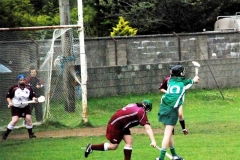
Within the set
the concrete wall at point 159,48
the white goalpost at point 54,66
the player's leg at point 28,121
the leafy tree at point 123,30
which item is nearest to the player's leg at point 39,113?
the white goalpost at point 54,66

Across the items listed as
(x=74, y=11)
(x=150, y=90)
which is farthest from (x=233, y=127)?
(x=74, y=11)

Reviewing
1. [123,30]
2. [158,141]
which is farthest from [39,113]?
[123,30]

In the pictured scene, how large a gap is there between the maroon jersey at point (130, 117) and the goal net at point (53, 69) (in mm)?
7206

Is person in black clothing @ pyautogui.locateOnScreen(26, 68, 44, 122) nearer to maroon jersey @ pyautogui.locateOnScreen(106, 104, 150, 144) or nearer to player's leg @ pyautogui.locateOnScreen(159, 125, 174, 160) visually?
maroon jersey @ pyautogui.locateOnScreen(106, 104, 150, 144)

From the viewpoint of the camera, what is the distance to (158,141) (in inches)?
648

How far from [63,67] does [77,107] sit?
4.00 ft

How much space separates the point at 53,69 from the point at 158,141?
484 cm

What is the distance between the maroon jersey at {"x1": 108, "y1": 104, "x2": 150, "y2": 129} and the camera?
1243cm

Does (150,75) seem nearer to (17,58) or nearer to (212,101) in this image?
(212,101)

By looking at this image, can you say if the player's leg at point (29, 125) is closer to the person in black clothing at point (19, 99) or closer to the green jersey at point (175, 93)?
the person in black clothing at point (19, 99)

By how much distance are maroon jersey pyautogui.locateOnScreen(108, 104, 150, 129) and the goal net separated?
721 cm

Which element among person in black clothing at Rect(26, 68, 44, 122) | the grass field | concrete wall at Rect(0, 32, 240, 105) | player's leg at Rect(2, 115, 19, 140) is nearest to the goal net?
person in black clothing at Rect(26, 68, 44, 122)

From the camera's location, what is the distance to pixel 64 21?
68.7 ft

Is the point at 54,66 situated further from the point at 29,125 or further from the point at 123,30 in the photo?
the point at 123,30
